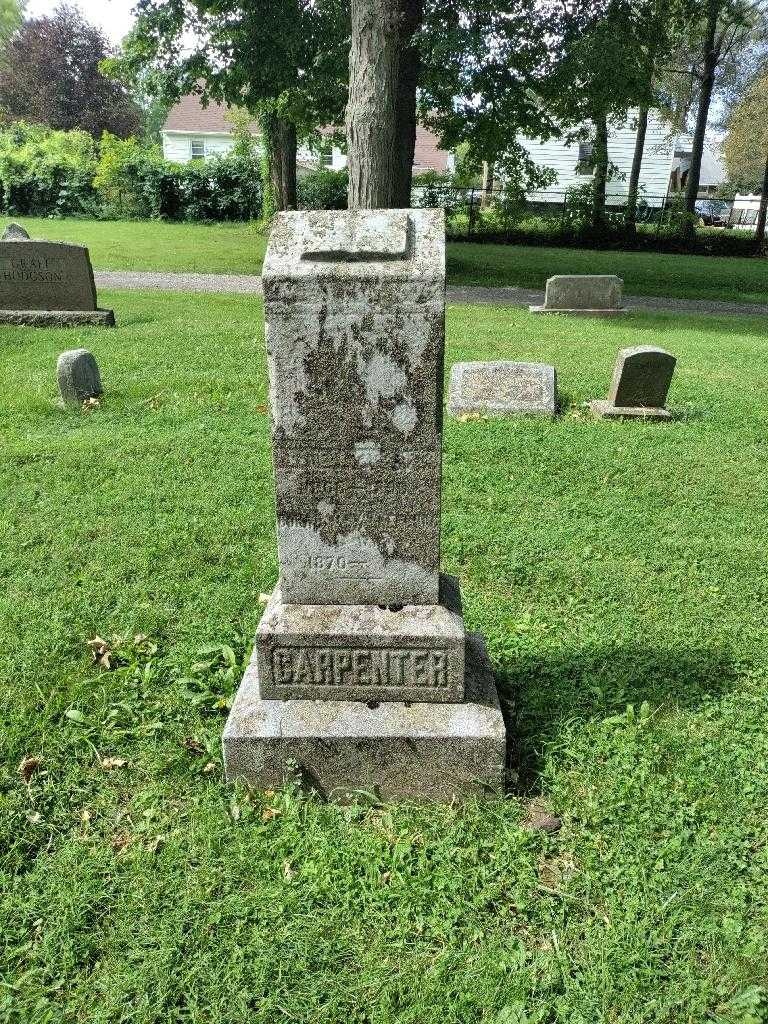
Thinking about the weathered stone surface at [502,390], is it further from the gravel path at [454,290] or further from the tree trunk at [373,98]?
the gravel path at [454,290]

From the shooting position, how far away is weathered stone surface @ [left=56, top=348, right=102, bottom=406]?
7234mm

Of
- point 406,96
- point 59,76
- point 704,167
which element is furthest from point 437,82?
point 704,167

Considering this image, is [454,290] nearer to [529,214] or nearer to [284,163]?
[284,163]

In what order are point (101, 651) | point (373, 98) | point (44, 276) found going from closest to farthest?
point (101, 651), point (44, 276), point (373, 98)

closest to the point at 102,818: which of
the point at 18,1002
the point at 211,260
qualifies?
the point at 18,1002

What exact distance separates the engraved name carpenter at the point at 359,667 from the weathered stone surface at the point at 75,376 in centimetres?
546

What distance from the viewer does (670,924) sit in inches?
91.4

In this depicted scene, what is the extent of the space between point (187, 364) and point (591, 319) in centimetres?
820

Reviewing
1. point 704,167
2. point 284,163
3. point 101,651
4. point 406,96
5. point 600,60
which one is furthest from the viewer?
point 704,167

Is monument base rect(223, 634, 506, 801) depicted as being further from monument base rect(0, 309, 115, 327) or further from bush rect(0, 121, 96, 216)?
bush rect(0, 121, 96, 216)

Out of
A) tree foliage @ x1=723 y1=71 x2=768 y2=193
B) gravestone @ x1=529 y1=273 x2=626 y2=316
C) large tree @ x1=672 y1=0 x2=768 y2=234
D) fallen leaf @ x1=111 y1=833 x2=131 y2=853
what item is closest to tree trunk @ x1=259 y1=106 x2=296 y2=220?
gravestone @ x1=529 y1=273 x2=626 y2=316

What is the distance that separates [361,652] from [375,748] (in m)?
0.35

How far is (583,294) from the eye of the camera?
1434cm

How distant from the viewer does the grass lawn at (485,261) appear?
18.6 metres
